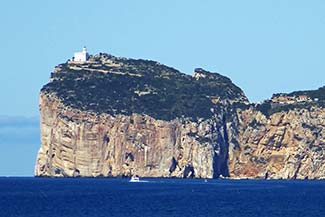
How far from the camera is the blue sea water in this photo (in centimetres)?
10788

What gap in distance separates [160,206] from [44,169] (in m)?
84.8

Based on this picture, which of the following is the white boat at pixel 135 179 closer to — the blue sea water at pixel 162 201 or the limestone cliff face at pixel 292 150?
the blue sea water at pixel 162 201

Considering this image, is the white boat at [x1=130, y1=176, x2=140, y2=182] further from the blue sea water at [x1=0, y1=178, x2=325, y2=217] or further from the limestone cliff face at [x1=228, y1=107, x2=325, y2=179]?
the limestone cliff face at [x1=228, y1=107, x2=325, y2=179]

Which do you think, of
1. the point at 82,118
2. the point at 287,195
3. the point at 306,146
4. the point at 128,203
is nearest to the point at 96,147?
the point at 82,118

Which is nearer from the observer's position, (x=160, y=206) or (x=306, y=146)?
(x=160, y=206)

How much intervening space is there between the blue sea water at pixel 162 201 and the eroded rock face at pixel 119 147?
1490cm

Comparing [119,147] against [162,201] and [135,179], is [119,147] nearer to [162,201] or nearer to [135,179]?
[135,179]

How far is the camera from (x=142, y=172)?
639ft

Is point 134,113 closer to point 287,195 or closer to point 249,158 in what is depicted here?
point 249,158

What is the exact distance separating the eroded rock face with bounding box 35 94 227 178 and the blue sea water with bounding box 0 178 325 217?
14.9 metres

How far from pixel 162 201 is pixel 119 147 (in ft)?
223

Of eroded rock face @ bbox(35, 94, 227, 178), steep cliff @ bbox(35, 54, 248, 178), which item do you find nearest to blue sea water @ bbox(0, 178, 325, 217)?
eroded rock face @ bbox(35, 94, 227, 178)

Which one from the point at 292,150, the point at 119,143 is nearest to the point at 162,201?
the point at 119,143

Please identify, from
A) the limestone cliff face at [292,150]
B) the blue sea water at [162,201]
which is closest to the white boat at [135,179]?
the blue sea water at [162,201]
